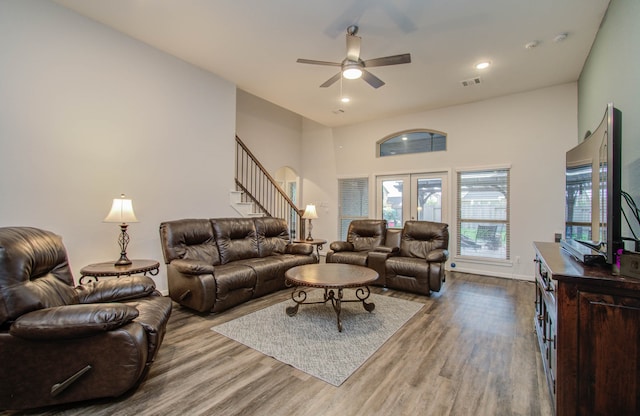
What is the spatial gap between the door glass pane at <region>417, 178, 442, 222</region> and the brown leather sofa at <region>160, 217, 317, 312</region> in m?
2.87

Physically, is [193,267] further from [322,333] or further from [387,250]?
[387,250]

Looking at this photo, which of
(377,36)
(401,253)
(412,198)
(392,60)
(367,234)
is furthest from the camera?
(412,198)

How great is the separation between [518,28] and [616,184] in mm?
2683

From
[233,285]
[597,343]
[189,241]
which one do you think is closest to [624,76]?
[597,343]

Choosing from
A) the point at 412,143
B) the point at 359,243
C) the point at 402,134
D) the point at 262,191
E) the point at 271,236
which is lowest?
the point at 359,243

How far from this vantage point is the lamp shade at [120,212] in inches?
121

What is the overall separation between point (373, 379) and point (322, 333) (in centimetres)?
82

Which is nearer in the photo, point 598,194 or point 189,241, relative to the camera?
point 598,194

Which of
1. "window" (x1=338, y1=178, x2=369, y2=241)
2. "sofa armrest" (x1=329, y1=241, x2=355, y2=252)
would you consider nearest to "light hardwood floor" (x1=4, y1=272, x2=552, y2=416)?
"sofa armrest" (x1=329, y1=241, x2=355, y2=252)

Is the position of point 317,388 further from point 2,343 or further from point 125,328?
point 2,343

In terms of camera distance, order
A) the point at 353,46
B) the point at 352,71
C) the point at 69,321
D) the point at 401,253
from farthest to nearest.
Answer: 1. the point at 401,253
2. the point at 352,71
3. the point at 353,46
4. the point at 69,321

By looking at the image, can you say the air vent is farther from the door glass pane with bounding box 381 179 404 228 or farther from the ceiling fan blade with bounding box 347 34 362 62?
the ceiling fan blade with bounding box 347 34 362 62

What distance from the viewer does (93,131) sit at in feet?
11.2

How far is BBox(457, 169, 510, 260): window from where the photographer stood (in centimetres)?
538
